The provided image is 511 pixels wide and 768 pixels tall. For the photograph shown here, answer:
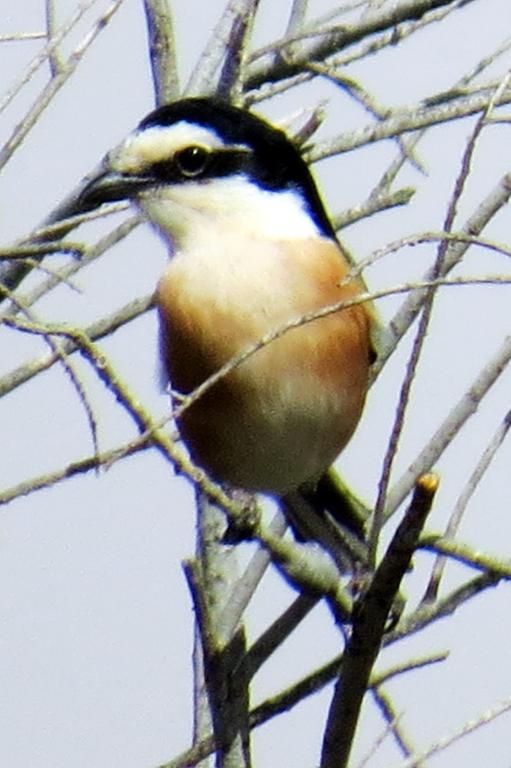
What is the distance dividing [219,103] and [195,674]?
1.24 metres

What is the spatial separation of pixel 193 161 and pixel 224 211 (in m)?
0.14

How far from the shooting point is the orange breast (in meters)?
3.60

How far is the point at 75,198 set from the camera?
341cm

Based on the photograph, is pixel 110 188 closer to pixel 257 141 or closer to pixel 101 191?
pixel 101 191

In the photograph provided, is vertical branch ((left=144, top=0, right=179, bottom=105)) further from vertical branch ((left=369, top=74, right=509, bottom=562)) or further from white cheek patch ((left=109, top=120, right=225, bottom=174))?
vertical branch ((left=369, top=74, right=509, bottom=562))

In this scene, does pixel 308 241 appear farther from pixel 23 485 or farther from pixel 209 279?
pixel 23 485

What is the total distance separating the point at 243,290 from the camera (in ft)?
11.9

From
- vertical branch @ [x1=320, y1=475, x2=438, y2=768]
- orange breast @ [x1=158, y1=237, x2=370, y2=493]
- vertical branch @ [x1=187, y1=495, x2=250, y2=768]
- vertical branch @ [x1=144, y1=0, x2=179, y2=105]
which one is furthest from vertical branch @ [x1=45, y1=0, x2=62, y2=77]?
vertical branch @ [x1=320, y1=475, x2=438, y2=768]

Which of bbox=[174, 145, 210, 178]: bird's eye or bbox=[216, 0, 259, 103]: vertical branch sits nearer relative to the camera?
bbox=[216, 0, 259, 103]: vertical branch

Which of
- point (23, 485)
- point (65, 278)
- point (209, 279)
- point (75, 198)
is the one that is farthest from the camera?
point (209, 279)

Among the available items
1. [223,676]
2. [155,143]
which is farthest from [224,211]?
[223,676]

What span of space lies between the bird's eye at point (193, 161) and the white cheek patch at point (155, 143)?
34 millimetres

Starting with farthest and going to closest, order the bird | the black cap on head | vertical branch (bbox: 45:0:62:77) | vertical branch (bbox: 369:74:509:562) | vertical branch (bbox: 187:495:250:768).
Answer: the bird, the black cap on head, vertical branch (bbox: 45:0:62:77), vertical branch (bbox: 187:495:250:768), vertical branch (bbox: 369:74:509:562)

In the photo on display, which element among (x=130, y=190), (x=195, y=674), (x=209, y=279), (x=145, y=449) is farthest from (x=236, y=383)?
(x=145, y=449)
